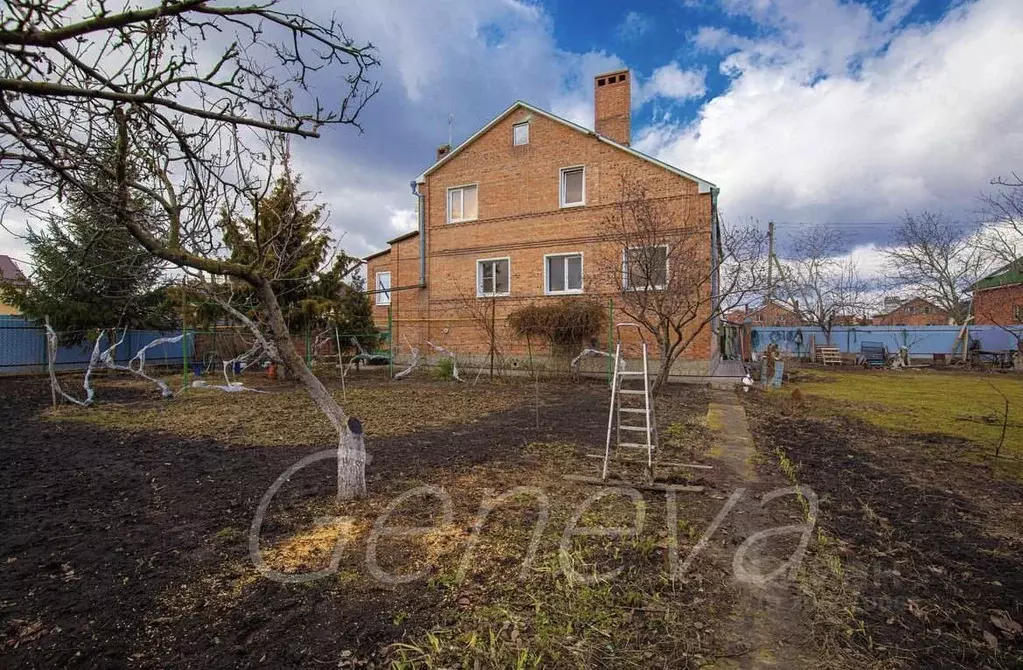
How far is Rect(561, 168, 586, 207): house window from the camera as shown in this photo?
16.2m

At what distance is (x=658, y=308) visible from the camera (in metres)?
8.34

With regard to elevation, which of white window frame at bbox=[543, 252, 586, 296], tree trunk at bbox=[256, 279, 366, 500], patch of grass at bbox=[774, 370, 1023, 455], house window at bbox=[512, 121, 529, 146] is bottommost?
patch of grass at bbox=[774, 370, 1023, 455]

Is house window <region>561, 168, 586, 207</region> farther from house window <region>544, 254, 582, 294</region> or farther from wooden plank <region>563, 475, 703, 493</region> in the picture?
wooden plank <region>563, 475, 703, 493</region>

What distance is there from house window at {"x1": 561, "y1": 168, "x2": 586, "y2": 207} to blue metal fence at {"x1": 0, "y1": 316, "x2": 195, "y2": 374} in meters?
13.0

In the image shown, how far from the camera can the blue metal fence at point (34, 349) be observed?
17.0 meters

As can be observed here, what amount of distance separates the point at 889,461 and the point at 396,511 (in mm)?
5938

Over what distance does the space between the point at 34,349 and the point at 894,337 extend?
39591 millimetres

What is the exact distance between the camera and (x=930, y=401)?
11.5 meters

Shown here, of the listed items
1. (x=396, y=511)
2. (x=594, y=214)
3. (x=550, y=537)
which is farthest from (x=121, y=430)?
(x=594, y=214)

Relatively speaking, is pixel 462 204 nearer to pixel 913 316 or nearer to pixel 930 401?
pixel 930 401

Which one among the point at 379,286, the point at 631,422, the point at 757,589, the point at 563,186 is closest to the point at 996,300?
the point at 563,186

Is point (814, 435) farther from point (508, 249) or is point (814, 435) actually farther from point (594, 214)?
point (508, 249)

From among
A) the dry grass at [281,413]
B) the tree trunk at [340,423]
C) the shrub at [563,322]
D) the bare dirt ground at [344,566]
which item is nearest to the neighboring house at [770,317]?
the shrub at [563,322]

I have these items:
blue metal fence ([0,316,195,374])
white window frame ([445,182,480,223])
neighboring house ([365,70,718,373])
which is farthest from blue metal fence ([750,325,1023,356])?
blue metal fence ([0,316,195,374])
